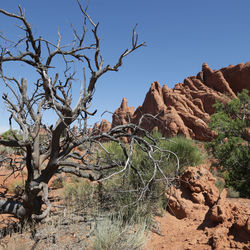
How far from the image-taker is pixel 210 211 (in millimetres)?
4426

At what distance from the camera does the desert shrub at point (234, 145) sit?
39.6ft

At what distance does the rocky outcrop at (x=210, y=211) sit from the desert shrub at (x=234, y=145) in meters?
7.26

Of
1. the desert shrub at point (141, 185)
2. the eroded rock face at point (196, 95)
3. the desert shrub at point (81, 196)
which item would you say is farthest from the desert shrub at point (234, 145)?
the eroded rock face at point (196, 95)

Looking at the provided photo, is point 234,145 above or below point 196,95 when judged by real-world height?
below

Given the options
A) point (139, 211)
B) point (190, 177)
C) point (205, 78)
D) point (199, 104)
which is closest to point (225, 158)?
point (190, 177)

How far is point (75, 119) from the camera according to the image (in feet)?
15.4

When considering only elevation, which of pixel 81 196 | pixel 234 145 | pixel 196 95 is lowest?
pixel 81 196

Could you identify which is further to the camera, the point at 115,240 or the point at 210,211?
the point at 210,211

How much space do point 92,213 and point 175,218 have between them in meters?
1.87

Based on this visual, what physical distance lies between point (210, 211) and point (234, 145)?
9.62 metres

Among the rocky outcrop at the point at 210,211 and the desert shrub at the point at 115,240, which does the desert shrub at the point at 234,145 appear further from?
the desert shrub at the point at 115,240

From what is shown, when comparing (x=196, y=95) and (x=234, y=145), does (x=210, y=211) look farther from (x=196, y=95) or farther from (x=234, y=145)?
(x=196, y=95)

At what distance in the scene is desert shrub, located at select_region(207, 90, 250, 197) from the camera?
1208cm

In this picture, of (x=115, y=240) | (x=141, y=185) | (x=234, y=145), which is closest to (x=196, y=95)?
(x=234, y=145)
